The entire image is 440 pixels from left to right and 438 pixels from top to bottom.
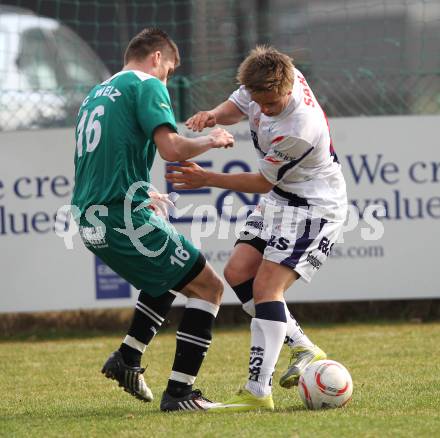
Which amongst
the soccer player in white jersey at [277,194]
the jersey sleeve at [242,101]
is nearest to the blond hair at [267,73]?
the soccer player in white jersey at [277,194]

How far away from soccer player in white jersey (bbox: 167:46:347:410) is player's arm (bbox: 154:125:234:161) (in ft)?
0.47

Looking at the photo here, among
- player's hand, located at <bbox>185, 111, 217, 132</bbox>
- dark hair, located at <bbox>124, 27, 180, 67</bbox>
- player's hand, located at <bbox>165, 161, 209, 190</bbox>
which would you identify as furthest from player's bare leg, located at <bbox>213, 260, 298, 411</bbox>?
dark hair, located at <bbox>124, 27, 180, 67</bbox>

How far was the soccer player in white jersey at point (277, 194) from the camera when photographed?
548cm

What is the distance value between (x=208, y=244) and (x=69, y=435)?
15.1 ft

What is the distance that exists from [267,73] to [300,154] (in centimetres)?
51

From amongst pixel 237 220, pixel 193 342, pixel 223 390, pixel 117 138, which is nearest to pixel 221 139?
pixel 117 138

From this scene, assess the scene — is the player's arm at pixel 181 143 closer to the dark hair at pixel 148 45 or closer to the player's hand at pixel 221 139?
the player's hand at pixel 221 139

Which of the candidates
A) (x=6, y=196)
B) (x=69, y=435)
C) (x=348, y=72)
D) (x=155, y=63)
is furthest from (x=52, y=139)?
(x=69, y=435)

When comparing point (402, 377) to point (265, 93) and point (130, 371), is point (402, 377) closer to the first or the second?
point (130, 371)

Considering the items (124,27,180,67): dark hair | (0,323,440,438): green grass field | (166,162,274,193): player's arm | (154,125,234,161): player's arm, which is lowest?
(0,323,440,438): green grass field

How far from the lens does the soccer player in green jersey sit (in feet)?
18.2

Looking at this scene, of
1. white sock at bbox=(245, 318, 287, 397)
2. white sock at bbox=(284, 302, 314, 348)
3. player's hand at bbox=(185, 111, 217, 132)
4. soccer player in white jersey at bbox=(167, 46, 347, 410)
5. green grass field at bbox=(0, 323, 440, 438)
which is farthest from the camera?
white sock at bbox=(284, 302, 314, 348)

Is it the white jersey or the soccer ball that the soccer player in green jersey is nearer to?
the white jersey

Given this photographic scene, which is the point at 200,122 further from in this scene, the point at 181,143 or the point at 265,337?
the point at 265,337
